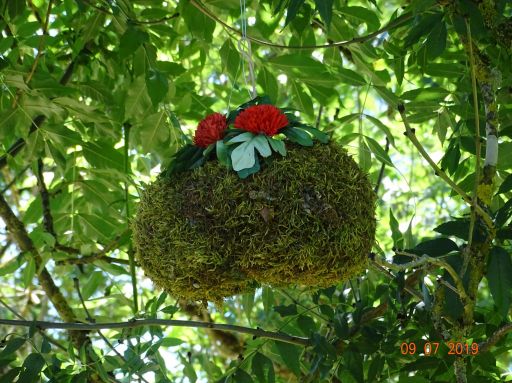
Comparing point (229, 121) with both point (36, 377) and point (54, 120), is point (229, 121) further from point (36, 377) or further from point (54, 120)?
point (54, 120)

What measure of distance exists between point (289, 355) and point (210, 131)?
0.68 meters

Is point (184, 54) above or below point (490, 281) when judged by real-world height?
above

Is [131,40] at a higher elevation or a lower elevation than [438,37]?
higher

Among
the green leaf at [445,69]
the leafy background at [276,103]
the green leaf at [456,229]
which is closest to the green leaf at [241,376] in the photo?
the leafy background at [276,103]

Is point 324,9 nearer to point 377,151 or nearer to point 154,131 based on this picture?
point 377,151

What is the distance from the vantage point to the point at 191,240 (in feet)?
4.38

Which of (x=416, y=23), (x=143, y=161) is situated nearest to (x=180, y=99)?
(x=143, y=161)

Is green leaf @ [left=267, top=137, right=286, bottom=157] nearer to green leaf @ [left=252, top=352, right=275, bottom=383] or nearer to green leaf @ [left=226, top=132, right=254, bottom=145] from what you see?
green leaf @ [left=226, top=132, right=254, bottom=145]

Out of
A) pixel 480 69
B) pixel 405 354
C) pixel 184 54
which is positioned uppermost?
pixel 184 54

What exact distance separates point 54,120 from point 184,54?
438 millimetres

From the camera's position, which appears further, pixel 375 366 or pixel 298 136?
pixel 375 366

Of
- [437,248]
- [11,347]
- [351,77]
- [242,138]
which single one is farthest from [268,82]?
[11,347]

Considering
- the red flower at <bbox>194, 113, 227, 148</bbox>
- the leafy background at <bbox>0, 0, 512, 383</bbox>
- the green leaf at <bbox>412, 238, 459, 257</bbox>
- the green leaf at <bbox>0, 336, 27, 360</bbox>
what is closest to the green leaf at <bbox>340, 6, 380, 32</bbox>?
the leafy background at <bbox>0, 0, 512, 383</bbox>

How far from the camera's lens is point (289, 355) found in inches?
72.8
